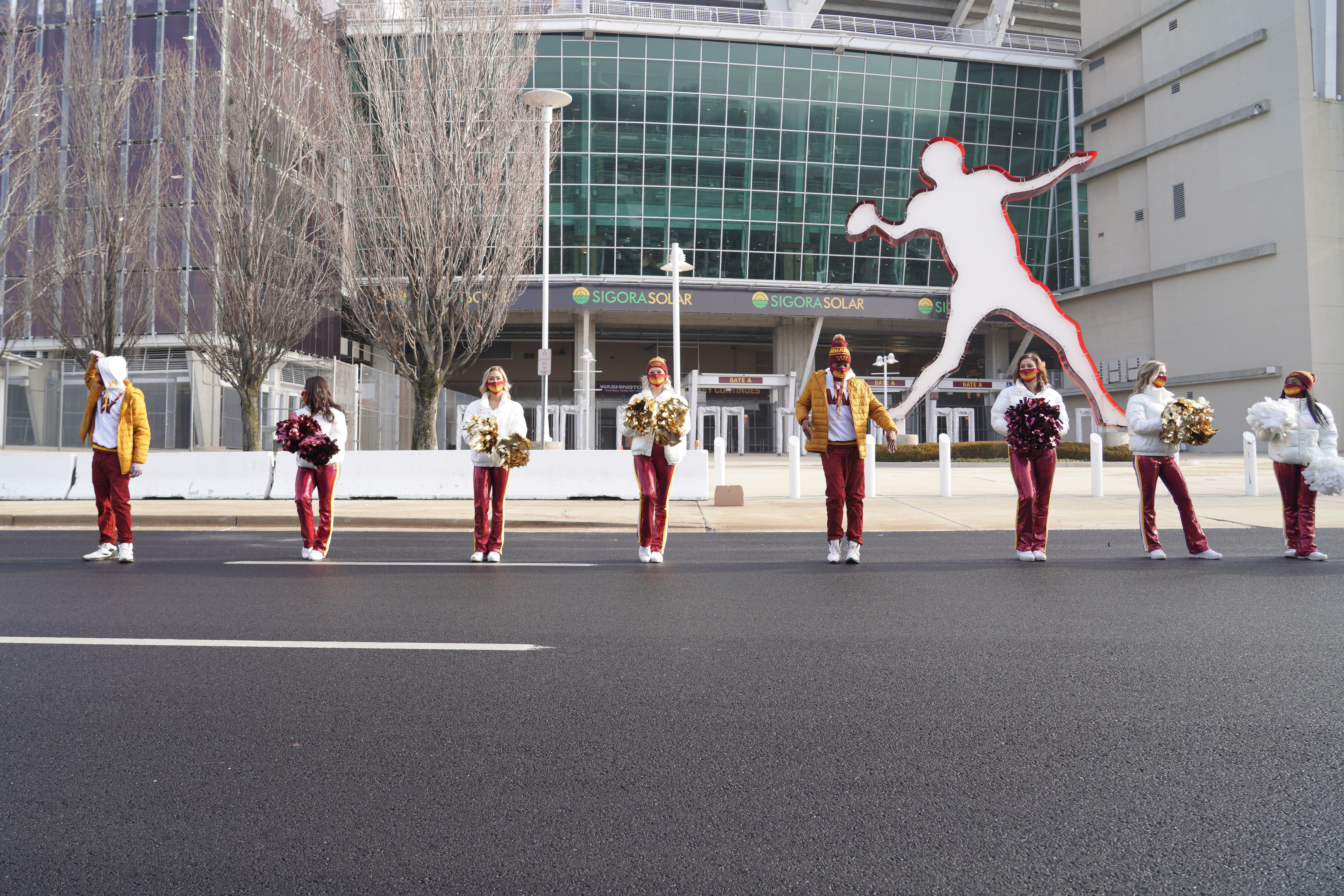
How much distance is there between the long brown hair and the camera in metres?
8.80

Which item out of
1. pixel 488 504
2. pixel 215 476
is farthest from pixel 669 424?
pixel 215 476

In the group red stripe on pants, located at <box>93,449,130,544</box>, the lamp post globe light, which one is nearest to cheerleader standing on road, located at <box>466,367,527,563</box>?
red stripe on pants, located at <box>93,449,130,544</box>

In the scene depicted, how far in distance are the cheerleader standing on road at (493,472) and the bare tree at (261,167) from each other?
12826mm

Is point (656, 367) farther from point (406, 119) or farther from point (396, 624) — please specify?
point (406, 119)

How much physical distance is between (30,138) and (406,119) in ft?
32.1

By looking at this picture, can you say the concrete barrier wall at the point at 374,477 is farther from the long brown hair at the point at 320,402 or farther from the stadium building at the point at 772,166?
the stadium building at the point at 772,166

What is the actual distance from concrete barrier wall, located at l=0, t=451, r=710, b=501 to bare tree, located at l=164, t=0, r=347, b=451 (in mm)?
5083

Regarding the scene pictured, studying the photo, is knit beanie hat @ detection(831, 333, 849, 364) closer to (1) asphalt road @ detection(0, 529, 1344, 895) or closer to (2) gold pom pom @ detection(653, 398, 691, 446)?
(2) gold pom pom @ detection(653, 398, 691, 446)

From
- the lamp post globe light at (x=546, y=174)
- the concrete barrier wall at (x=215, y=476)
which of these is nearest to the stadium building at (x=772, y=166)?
the lamp post globe light at (x=546, y=174)

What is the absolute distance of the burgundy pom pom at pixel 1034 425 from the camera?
27.1 feet

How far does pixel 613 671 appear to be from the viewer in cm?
423

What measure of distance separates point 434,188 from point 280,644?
48.4 feet

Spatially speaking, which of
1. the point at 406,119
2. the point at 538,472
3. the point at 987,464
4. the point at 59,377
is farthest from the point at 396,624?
the point at 59,377

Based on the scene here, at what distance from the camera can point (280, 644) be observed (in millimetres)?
4773
